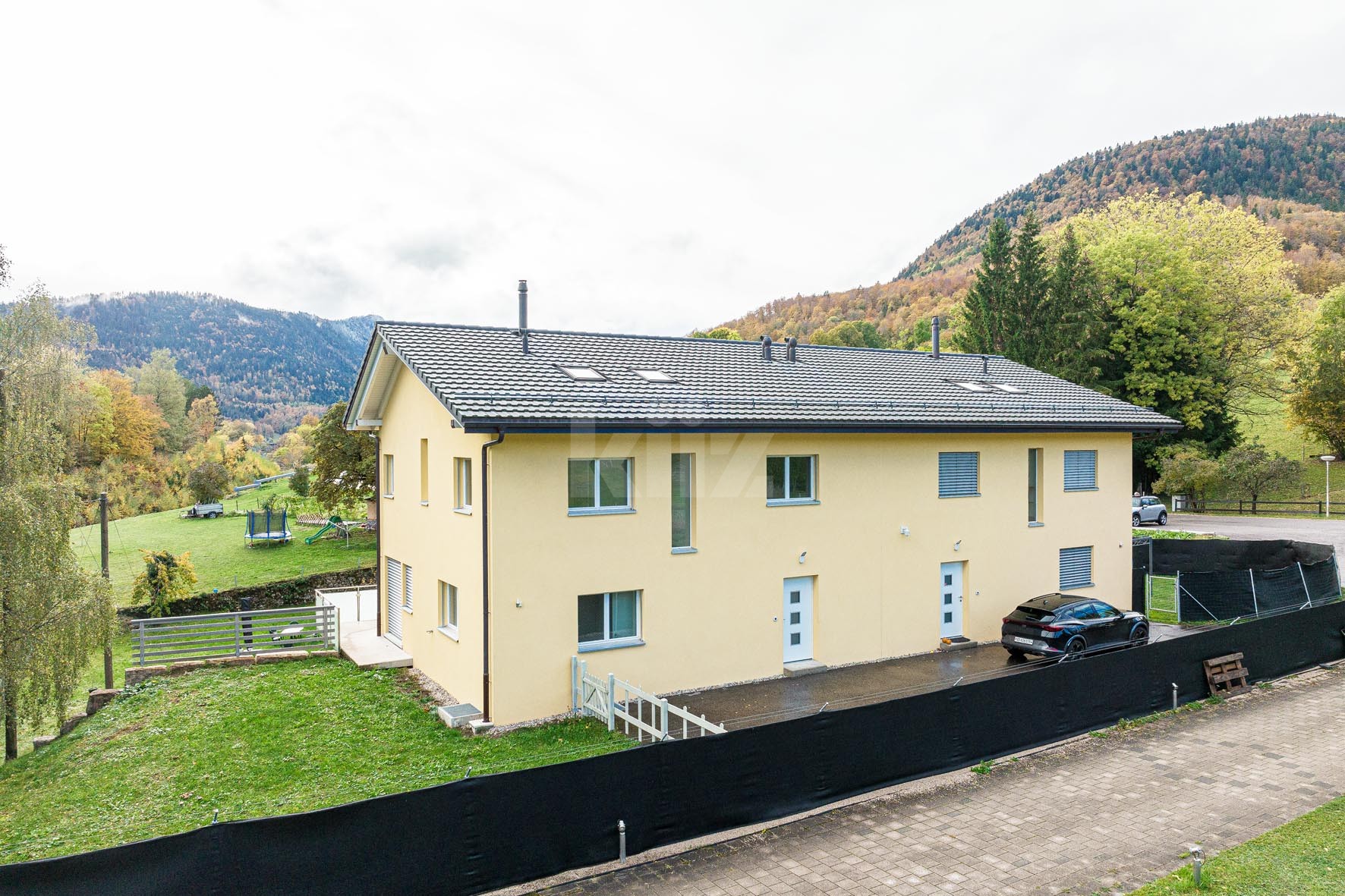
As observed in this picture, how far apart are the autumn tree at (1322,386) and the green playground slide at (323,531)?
193 ft

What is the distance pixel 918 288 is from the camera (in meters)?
97.9

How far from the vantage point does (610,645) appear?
1425cm

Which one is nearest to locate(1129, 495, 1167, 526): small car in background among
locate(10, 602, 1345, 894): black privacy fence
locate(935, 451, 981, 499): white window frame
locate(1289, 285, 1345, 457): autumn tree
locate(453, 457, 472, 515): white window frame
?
locate(1289, 285, 1345, 457): autumn tree

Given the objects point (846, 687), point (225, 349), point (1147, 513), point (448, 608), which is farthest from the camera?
point (225, 349)

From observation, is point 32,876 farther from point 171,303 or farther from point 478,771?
point 171,303

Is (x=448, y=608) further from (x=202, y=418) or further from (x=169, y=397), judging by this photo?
(x=202, y=418)

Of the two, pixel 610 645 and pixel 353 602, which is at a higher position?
pixel 610 645

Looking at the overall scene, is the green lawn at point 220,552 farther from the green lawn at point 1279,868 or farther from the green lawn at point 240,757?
the green lawn at point 1279,868

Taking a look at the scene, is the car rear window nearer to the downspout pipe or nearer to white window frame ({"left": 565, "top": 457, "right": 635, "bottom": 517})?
white window frame ({"left": 565, "top": 457, "right": 635, "bottom": 517})

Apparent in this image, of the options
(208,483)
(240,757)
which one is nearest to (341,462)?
(240,757)

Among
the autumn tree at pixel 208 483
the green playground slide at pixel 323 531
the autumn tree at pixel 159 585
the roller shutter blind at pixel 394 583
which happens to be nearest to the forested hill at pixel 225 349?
the autumn tree at pixel 208 483

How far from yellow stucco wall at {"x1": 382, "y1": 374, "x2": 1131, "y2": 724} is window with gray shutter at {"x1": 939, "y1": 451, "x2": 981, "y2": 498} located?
172mm

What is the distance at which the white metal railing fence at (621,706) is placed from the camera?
480 inches

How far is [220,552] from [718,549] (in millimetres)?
36797
